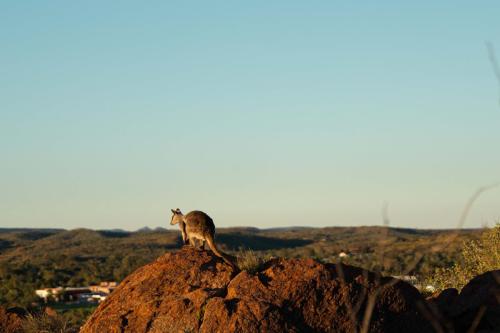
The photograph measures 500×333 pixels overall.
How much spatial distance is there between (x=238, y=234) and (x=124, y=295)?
404 feet

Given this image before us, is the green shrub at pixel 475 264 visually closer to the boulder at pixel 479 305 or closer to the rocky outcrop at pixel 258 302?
the boulder at pixel 479 305

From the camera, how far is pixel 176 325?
1409 cm

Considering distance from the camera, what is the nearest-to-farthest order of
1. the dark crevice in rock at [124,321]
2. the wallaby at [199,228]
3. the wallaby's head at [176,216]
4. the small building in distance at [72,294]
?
the dark crevice in rock at [124,321] → the wallaby at [199,228] → the wallaby's head at [176,216] → the small building in distance at [72,294]

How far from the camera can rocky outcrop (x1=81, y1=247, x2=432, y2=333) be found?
1369 centimetres

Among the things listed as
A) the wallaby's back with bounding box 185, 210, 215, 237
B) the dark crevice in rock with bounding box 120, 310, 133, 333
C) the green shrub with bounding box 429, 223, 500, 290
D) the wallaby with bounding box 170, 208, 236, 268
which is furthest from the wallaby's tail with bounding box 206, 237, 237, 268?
the green shrub with bounding box 429, 223, 500, 290

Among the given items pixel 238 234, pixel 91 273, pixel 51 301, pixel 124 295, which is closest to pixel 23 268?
pixel 91 273

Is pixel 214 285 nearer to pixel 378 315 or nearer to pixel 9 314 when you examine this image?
pixel 378 315

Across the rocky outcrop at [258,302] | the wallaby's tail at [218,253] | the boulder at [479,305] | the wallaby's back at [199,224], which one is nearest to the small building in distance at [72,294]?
the wallaby's back at [199,224]

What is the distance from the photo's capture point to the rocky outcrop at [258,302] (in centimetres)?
1369

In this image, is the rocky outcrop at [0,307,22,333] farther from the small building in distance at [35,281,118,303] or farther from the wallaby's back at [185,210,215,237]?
the small building in distance at [35,281,118,303]

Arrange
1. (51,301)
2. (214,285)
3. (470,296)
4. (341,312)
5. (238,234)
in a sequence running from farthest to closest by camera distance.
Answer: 1. (238,234)
2. (51,301)
3. (470,296)
4. (214,285)
5. (341,312)

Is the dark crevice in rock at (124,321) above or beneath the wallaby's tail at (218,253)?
beneath

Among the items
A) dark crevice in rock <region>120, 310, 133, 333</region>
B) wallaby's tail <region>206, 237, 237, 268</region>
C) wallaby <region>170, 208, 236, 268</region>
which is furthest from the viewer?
wallaby <region>170, 208, 236, 268</region>

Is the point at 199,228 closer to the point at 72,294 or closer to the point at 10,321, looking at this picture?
the point at 10,321
